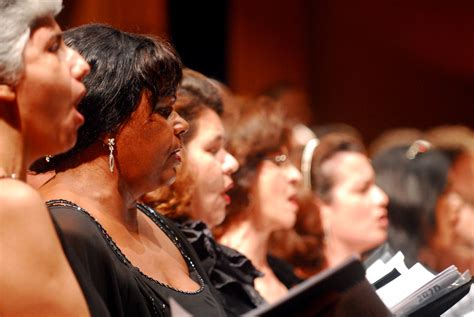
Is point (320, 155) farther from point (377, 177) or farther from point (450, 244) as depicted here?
point (450, 244)

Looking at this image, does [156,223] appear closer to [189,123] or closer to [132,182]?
[132,182]

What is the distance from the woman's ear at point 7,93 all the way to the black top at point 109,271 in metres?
0.29

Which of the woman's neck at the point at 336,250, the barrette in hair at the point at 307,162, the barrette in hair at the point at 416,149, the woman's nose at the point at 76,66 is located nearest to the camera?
the woman's nose at the point at 76,66

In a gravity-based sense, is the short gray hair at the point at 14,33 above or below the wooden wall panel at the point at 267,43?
above

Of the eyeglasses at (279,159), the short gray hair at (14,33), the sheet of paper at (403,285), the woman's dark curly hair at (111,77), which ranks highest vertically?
the short gray hair at (14,33)

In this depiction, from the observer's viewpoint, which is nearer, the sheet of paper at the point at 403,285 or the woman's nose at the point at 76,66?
the woman's nose at the point at 76,66

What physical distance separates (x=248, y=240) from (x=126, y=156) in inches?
61.9

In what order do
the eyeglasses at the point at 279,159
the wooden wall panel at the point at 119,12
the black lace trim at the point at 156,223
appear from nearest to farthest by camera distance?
1. the black lace trim at the point at 156,223
2. the eyeglasses at the point at 279,159
3. the wooden wall panel at the point at 119,12

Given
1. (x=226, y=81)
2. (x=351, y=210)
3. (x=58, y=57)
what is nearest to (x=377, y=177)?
(x=351, y=210)

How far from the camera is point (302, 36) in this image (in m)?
8.29

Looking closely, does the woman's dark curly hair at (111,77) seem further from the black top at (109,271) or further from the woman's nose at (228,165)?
the woman's nose at (228,165)

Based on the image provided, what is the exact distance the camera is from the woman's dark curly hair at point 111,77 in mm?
2072

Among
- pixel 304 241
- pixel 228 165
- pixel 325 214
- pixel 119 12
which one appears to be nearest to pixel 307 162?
pixel 325 214

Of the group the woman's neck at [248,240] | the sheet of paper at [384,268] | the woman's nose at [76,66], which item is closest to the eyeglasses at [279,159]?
the woman's neck at [248,240]
